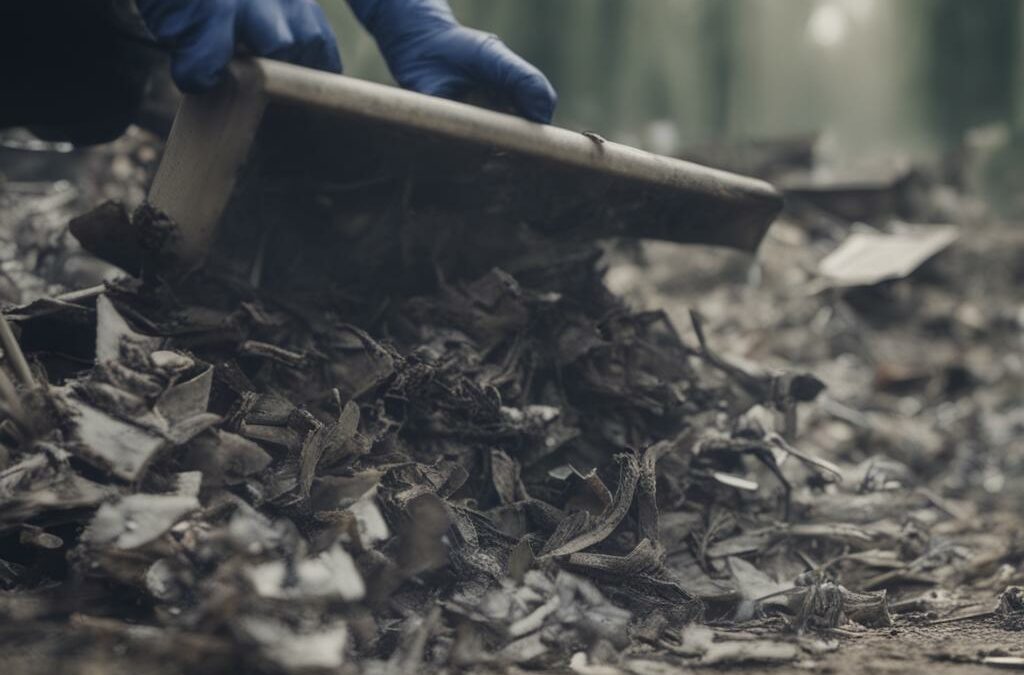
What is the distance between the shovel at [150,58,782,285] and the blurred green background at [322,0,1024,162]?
7218mm

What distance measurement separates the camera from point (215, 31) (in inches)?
84.4

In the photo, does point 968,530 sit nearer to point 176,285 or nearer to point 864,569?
point 864,569

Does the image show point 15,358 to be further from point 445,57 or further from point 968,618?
point 968,618

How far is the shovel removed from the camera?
7.30ft

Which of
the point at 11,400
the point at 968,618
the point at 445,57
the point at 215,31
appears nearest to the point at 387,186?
the point at 445,57

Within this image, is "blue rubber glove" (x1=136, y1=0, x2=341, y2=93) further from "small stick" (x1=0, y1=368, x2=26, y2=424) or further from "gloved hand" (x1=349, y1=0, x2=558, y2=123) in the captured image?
"small stick" (x1=0, y1=368, x2=26, y2=424)

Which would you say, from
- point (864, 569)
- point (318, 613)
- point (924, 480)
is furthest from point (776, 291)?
point (318, 613)

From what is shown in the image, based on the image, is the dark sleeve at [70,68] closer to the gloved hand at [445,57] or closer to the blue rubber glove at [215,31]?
the blue rubber glove at [215,31]

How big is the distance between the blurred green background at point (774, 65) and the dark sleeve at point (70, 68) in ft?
22.7

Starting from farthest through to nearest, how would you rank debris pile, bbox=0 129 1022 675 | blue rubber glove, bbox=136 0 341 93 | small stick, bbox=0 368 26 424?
1. blue rubber glove, bbox=136 0 341 93
2. small stick, bbox=0 368 26 424
3. debris pile, bbox=0 129 1022 675

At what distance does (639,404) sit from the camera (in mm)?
2658

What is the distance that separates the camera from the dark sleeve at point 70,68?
2.59m

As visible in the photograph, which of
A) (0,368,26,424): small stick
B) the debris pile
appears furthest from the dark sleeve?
(0,368,26,424): small stick

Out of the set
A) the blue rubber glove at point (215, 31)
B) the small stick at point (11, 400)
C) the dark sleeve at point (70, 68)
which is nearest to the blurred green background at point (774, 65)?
the dark sleeve at point (70, 68)
